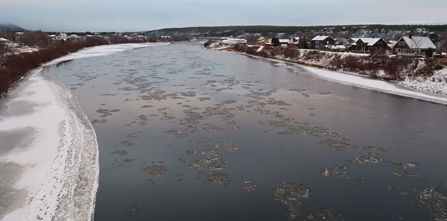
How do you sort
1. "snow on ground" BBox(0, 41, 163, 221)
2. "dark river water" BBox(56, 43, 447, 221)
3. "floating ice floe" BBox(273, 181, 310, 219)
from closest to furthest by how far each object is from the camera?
"snow on ground" BBox(0, 41, 163, 221), "floating ice floe" BBox(273, 181, 310, 219), "dark river water" BBox(56, 43, 447, 221)

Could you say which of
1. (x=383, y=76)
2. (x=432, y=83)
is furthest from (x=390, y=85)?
(x=383, y=76)

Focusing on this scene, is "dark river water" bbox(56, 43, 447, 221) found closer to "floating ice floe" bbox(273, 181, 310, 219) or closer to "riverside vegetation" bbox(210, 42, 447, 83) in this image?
"floating ice floe" bbox(273, 181, 310, 219)

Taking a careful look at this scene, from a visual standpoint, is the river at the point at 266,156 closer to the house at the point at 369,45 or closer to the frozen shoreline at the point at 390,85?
the frozen shoreline at the point at 390,85

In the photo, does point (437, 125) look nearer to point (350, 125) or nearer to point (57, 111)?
point (350, 125)

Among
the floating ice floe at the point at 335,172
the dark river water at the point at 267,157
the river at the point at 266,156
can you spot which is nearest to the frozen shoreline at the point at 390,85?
the river at the point at 266,156

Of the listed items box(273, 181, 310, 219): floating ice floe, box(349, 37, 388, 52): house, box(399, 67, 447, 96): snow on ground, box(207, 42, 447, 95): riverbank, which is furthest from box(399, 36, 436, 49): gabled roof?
box(273, 181, 310, 219): floating ice floe

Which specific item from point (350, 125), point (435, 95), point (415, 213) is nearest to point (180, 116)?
point (350, 125)

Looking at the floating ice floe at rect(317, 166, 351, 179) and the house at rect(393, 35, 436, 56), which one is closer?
the floating ice floe at rect(317, 166, 351, 179)
